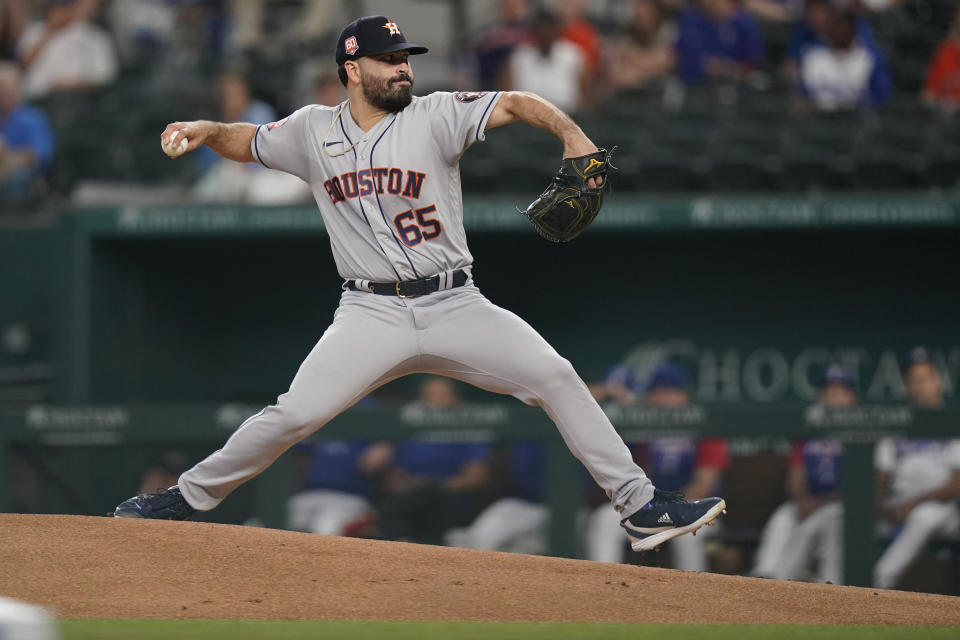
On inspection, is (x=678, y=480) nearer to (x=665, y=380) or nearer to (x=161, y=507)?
(x=665, y=380)

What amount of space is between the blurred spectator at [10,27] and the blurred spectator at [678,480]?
19.4 ft

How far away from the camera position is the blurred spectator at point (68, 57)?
10039mm

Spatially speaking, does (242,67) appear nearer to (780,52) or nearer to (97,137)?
(97,137)

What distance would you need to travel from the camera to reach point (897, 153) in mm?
8062

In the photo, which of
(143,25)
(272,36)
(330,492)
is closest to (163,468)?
(330,492)

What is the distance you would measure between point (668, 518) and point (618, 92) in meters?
5.25

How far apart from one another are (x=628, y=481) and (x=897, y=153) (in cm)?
434

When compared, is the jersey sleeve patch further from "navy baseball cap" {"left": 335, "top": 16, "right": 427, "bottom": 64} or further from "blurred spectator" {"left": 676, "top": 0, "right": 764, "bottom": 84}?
"blurred spectator" {"left": 676, "top": 0, "right": 764, "bottom": 84}

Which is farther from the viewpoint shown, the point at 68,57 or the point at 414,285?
the point at 68,57

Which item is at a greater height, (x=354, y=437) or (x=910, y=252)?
(x=910, y=252)

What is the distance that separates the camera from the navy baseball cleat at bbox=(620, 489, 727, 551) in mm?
4363

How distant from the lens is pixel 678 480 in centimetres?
675

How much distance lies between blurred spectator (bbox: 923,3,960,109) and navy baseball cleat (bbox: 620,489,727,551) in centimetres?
506

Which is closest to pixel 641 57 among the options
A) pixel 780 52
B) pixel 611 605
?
pixel 780 52
